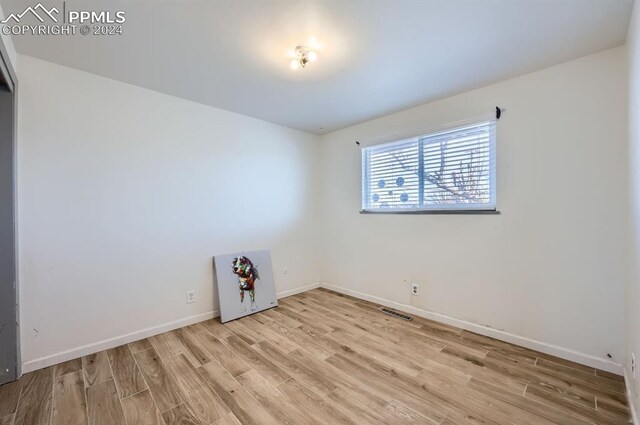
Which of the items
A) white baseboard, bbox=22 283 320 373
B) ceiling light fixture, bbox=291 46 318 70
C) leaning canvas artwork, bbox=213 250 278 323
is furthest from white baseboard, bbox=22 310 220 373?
ceiling light fixture, bbox=291 46 318 70

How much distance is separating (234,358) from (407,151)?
2.74 m

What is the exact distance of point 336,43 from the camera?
186 cm

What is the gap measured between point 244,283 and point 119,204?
1.49 meters

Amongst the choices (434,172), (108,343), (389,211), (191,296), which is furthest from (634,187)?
(108,343)

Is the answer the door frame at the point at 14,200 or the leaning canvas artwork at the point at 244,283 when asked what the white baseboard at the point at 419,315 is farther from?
the leaning canvas artwork at the point at 244,283

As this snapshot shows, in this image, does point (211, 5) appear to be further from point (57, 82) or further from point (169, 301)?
point (169, 301)

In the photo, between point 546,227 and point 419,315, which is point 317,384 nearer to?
point 419,315

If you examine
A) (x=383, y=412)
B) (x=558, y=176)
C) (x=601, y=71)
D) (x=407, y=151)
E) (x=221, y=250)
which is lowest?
(x=383, y=412)

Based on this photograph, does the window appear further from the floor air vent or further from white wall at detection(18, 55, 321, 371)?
white wall at detection(18, 55, 321, 371)

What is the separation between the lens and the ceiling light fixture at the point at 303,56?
1.90 meters

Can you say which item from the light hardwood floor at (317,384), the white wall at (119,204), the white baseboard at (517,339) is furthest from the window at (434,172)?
the white wall at (119,204)

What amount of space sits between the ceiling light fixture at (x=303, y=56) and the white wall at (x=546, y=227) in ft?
5.08

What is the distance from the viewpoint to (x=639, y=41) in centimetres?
138

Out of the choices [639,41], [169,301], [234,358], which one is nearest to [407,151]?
[639,41]
